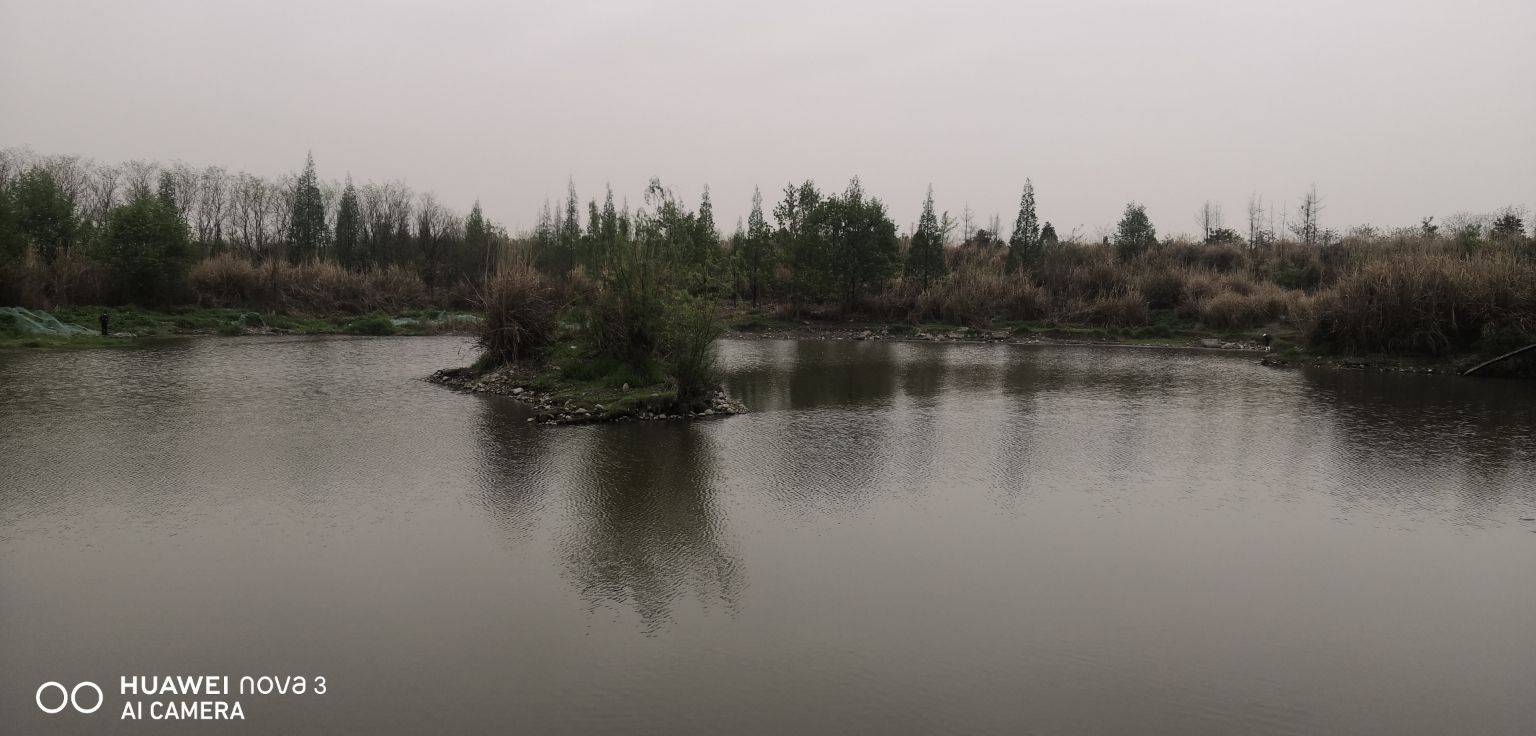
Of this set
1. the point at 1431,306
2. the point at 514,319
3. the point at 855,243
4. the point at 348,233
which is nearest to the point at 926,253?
the point at 855,243

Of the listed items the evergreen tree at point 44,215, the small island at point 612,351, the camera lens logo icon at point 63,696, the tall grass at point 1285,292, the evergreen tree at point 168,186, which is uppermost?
the evergreen tree at point 168,186

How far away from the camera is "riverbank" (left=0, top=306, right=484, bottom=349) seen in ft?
71.0

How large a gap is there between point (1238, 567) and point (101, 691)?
23.9ft

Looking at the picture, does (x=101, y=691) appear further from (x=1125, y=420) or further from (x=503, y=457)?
(x=1125, y=420)

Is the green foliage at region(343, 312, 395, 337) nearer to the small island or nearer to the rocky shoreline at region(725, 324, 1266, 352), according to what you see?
the rocky shoreline at region(725, 324, 1266, 352)

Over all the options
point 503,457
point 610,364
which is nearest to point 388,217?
point 610,364

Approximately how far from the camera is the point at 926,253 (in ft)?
125

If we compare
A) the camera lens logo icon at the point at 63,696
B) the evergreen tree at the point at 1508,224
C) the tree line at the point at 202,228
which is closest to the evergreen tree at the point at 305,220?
the tree line at the point at 202,228

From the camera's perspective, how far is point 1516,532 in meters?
6.90

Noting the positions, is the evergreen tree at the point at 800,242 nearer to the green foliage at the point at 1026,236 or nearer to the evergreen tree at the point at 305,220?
the green foliage at the point at 1026,236

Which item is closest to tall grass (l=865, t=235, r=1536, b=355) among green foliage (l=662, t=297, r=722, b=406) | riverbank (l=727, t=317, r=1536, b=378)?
riverbank (l=727, t=317, r=1536, b=378)

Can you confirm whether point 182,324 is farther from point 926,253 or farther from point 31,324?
point 926,253

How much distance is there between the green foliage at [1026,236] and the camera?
4081 cm

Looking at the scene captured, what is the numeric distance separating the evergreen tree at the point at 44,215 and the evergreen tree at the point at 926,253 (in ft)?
117
